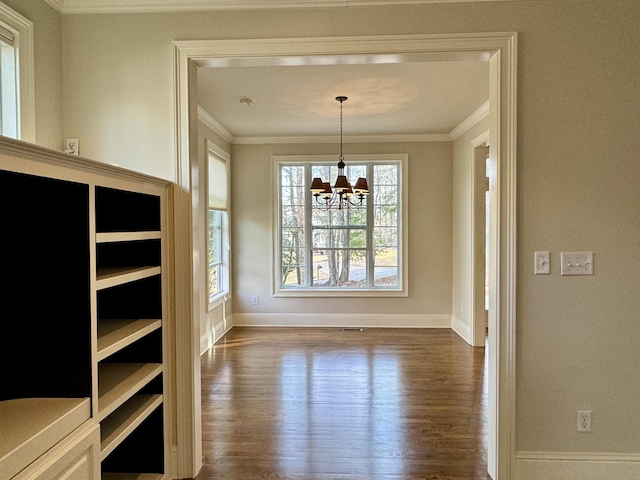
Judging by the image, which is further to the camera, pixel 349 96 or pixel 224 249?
pixel 224 249

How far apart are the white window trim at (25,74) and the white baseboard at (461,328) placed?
471 centimetres

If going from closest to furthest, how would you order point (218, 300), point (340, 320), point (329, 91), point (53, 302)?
1. point (53, 302)
2. point (329, 91)
3. point (218, 300)
4. point (340, 320)

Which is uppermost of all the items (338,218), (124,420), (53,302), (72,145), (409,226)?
(72,145)

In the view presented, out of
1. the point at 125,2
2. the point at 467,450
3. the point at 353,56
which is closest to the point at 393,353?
the point at 467,450

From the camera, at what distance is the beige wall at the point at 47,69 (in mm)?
2021

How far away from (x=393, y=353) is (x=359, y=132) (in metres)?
2.94

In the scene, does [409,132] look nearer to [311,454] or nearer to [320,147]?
[320,147]

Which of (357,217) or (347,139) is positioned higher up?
(347,139)

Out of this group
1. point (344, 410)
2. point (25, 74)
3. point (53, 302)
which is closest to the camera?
point (53, 302)

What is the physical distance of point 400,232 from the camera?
5.53m

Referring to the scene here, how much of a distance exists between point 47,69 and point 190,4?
0.87 m

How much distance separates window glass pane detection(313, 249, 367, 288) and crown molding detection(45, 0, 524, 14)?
3.90m

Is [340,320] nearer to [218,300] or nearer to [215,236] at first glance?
[218,300]

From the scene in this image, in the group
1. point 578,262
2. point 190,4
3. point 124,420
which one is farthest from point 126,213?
point 578,262
